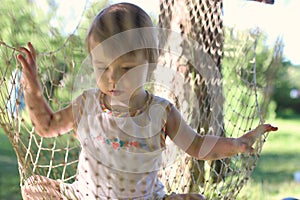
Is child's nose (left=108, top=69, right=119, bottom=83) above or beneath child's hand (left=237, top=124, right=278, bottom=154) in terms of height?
above

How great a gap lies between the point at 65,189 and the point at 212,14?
0.79 meters

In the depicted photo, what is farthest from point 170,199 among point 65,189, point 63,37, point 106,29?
point 63,37

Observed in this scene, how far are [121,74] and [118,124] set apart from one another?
115 mm

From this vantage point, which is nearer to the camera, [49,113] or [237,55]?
[49,113]

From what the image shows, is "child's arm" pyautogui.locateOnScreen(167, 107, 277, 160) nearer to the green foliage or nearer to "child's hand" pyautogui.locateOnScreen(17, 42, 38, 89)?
"child's hand" pyautogui.locateOnScreen(17, 42, 38, 89)

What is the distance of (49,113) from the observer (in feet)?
3.36

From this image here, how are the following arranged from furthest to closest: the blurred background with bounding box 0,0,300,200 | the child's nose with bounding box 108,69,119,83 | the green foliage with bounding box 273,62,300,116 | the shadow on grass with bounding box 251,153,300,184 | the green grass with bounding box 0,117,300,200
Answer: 1. the green foliage with bounding box 273,62,300,116
2. the shadow on grass with bounding box 251,153,300,184
3. the green grass with bounding box 0,117,300,200
4. the blurred background with bounding box 0,0,300,200
5. the child's nose with bounding box 108,69,119,83

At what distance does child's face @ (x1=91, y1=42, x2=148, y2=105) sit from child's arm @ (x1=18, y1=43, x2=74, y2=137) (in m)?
0.11

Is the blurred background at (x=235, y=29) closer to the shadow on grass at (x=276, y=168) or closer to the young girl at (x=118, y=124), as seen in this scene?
the shadow on grass at (x=276, y=168)

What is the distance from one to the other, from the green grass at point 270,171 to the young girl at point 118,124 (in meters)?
0.35

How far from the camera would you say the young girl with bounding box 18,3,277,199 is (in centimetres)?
99

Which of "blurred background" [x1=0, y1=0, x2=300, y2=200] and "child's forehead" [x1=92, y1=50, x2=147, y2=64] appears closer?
"child's forehead" [x1=92, y1=50, x2=147, y2=64]

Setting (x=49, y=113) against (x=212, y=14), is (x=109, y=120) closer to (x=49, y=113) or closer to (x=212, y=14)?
(x=49, y=113)

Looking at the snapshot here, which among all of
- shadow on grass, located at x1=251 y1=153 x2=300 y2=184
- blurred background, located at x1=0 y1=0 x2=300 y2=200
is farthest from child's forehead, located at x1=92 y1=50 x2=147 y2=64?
shadow on grass, located at x1=251 y1=153 x2=300 y2=184
